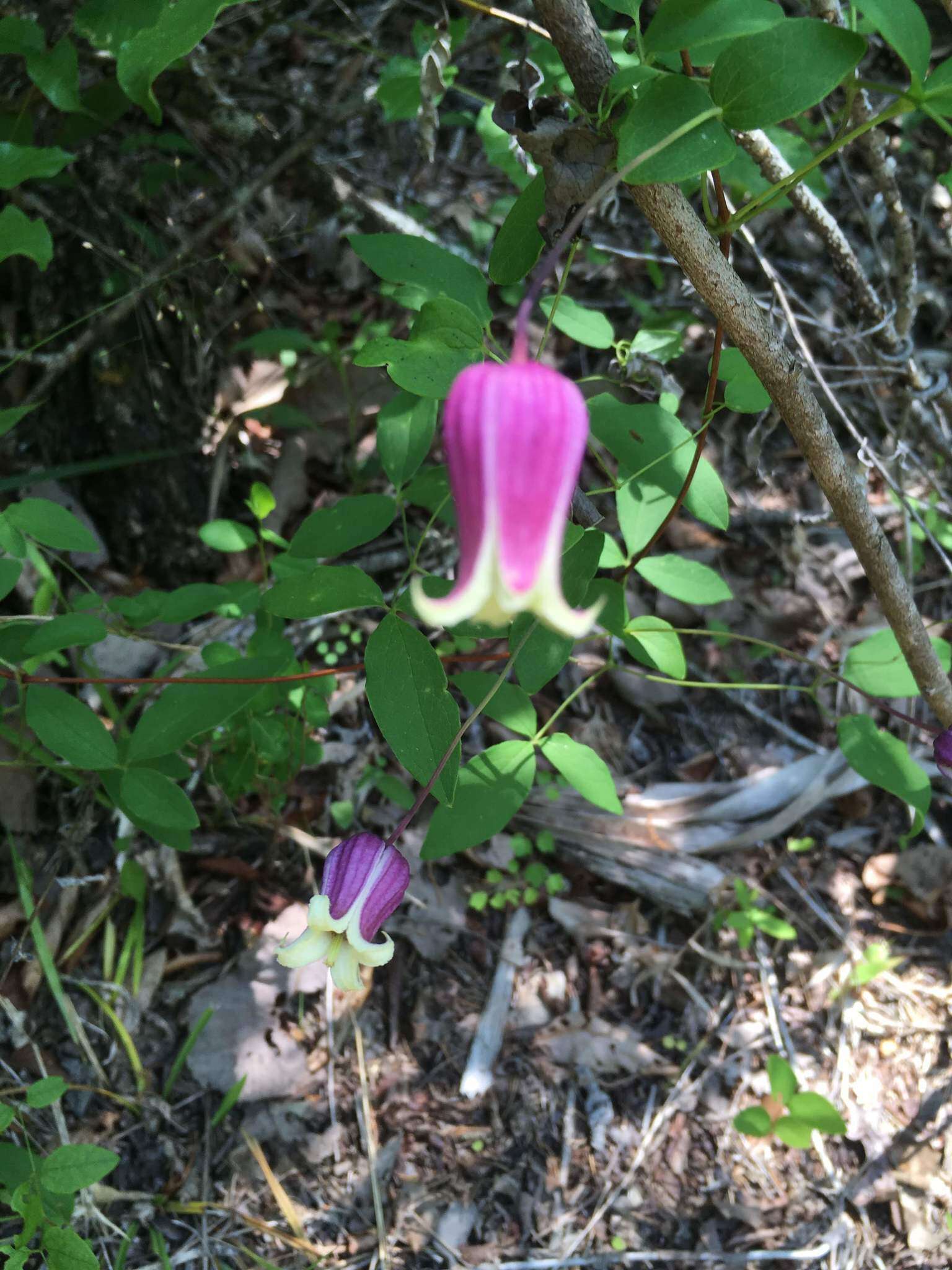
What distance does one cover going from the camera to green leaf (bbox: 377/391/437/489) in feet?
5.62

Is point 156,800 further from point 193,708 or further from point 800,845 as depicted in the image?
point 800,845

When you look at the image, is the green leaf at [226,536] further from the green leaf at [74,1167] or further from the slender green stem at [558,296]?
the green leaf at [74,1167]

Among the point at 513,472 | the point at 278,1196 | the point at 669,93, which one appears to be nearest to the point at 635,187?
the point at 669,93

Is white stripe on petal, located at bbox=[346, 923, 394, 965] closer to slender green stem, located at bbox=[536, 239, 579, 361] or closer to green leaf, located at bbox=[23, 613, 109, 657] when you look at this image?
green leaf, located at bbox=[23, 613, 109, 657]

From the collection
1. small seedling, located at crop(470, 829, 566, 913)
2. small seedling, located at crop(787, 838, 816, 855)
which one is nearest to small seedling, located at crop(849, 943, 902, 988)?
small seedling, located at crop(787, 838, 816, 855)

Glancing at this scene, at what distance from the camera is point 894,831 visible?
277 centimetres

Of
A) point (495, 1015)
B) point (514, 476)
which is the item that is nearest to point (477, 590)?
point (514, 476)

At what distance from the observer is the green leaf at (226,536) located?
210 centimetres

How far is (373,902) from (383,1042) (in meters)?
1.03

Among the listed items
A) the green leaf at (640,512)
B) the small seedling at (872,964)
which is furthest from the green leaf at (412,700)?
the small seedling at (872,964)

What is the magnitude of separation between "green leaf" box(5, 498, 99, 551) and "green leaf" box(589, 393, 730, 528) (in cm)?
95

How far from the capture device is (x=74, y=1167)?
1.51 m

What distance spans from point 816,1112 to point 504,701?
4.39 feet

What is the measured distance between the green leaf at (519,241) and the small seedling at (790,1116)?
6.08ft
